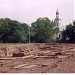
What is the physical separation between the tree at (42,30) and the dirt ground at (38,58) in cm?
12

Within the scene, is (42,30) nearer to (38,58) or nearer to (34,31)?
(34,31)

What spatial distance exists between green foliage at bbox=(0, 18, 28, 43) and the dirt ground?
0.45ft

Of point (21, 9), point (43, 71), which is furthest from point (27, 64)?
point (21, 9)

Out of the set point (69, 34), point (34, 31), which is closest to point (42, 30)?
point (34, 31)

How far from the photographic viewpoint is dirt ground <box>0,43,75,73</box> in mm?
11922

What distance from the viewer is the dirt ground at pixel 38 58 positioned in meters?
11.9

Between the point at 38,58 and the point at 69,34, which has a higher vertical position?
the point at 69,34

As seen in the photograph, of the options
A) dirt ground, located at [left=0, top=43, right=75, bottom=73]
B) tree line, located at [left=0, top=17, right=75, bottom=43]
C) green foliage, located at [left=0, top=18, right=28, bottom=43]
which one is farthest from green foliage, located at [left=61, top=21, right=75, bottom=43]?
green foliage, located at [left=0, top=18, right=28, bottom=43]

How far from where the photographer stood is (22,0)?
12.0 m

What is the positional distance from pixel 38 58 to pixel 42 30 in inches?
21.8

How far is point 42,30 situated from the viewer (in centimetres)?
1200

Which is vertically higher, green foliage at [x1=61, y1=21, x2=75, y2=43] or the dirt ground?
green foliage at [x1=61, y1=21, x2=75, y2=43]

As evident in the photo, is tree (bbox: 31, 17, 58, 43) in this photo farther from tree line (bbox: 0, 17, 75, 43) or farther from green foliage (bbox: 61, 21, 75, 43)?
green foliage (bbox: 61, 21, 75, 43)

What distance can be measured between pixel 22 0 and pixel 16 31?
626 mm
